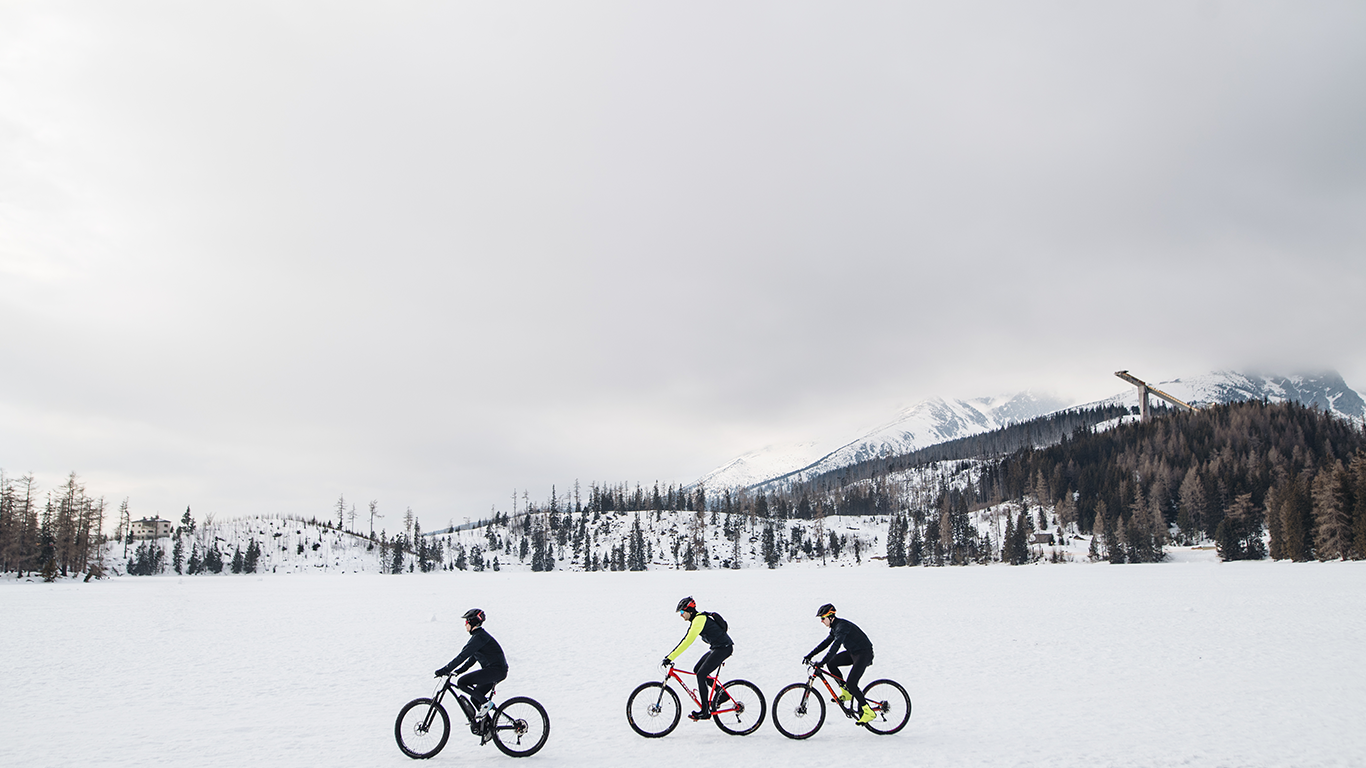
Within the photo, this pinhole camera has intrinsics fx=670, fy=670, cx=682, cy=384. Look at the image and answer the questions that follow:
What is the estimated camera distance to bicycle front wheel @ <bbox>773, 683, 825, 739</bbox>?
13516mm

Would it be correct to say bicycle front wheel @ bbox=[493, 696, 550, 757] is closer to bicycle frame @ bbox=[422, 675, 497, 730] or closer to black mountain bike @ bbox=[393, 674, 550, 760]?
black mountain bike @ bbox=[393, 674, 550, 760]

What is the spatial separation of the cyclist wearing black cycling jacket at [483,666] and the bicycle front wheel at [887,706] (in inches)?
287

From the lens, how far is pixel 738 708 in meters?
13.6

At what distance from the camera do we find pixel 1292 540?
9381 cm

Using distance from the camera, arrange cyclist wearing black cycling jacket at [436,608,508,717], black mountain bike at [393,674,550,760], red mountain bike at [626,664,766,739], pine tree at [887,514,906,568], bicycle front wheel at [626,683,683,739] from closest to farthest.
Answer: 1. cyclist wearing black cycling jacket at [436,608,508,717]
2. black mountain bike at [393,674,550,760]
3. red mountain bike at [626,664,766,739]
4. bicycle front wheel at [626,683,683,739]
5. pine tree at [887,514,906,568]

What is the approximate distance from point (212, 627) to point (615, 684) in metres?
30.6

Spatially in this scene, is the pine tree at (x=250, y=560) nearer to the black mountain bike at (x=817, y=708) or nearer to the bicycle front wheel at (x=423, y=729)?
the bicycle front wheel at (x=423, y=729)

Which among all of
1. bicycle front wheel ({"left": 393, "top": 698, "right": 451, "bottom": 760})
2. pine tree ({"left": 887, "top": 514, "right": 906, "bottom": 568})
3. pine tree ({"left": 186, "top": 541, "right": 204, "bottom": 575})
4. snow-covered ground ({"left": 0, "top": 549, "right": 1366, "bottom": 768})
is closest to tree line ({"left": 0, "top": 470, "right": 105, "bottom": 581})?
pine tree ({"left": 186, "top": 541, "right": 204, "bottom": 575})

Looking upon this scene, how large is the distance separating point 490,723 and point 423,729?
4.47ft

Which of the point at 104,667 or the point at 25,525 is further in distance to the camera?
the point at 25,525

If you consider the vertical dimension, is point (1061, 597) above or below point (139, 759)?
below

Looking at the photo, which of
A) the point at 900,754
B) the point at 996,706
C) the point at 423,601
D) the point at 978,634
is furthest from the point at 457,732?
the point at 423,601

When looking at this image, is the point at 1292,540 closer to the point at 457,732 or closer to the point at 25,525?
the point at 457,732

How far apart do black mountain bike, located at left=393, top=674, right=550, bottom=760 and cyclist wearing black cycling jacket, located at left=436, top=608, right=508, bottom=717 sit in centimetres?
18
